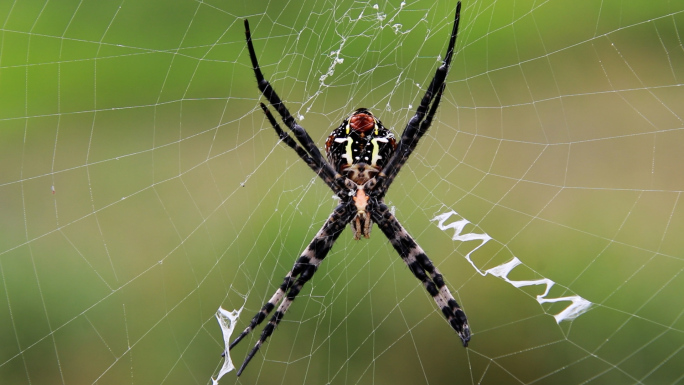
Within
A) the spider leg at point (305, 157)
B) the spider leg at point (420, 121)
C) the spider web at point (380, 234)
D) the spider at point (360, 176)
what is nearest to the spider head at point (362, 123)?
the spider at point (360, 176)

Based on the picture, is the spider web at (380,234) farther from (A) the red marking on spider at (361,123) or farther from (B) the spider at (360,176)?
(A) the red marking on spider at (361,123)

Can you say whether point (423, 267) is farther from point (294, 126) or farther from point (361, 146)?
point (294, 126)

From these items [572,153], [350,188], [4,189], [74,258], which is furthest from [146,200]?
[572,153]

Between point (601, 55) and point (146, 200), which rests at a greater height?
point (146, 200)

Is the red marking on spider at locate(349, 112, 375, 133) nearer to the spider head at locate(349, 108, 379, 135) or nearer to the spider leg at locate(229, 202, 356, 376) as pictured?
the spider head at locate(349, 108, 379, 135)

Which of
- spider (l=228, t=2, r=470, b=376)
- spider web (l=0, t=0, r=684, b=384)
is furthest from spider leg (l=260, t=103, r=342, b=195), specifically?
spider web (l=0, t=0, r=684, b=384)

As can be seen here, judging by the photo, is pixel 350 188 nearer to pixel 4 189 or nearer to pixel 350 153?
pixel 350 153

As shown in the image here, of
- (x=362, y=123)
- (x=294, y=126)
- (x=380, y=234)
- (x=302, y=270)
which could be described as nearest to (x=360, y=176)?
(x=362, y=123)
